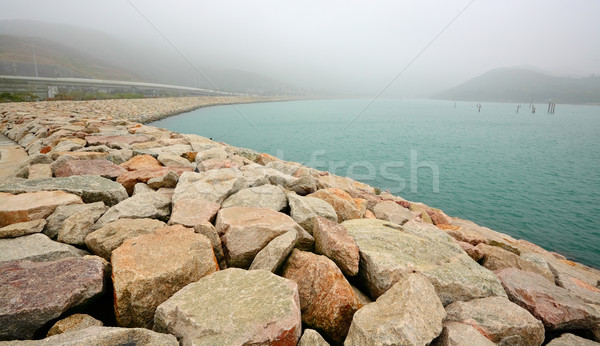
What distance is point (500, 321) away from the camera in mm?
2830

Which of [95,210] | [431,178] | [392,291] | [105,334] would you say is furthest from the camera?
[431,178]

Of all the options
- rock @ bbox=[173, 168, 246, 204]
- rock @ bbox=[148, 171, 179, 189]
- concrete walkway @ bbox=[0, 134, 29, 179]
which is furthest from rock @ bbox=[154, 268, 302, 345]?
concrete walkway @ bbox=[0, 134, 29, 179]

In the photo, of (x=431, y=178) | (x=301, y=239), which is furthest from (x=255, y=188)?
(x=431, y=178)

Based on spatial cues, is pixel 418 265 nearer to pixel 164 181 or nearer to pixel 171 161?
pixel 164 181

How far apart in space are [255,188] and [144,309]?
2.82 meters

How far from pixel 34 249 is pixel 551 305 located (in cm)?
605

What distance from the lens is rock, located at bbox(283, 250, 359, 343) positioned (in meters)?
2.71

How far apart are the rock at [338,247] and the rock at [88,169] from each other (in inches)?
186

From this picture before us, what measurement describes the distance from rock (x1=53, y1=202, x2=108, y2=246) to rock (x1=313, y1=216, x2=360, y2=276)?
2.98m

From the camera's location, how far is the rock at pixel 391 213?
20.8 feet

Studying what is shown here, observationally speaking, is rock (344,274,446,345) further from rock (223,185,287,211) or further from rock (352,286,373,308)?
rock (223,185,287,211)

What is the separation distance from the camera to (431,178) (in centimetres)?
1898

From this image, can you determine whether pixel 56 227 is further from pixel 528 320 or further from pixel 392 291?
pixel 528 320

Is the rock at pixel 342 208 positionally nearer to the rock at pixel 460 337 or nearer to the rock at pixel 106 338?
the rock at pixel 460 337
